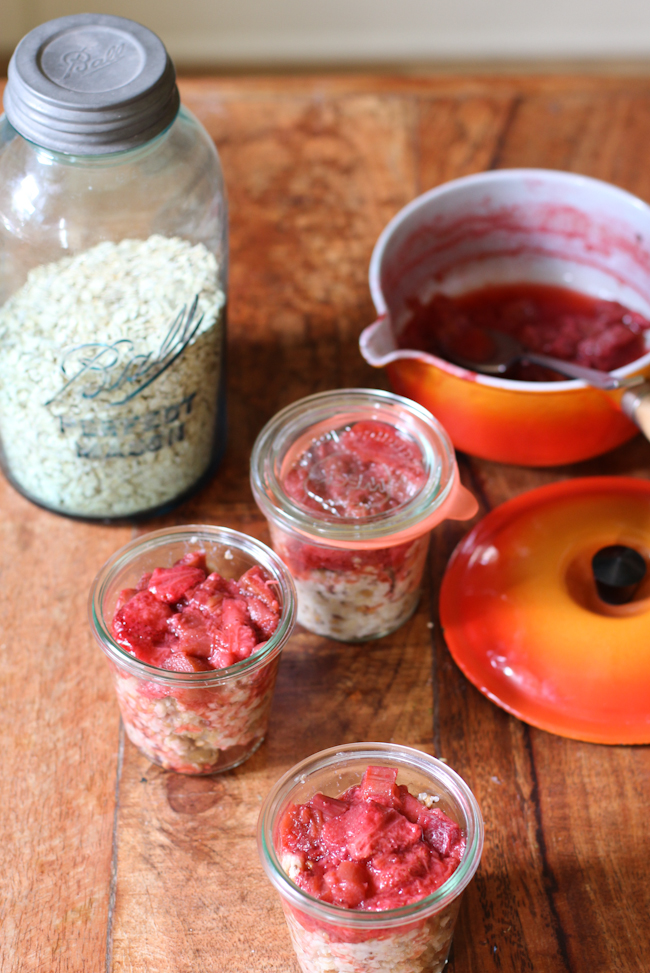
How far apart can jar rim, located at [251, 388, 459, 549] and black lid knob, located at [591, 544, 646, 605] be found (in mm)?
177

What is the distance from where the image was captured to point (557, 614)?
926mm

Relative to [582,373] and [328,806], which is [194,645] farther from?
[582,373]

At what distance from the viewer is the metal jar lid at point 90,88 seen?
2.61 ft

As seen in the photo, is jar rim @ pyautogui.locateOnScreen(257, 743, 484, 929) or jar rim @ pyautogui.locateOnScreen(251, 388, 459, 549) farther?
jar rim @ pyautogui.locateOnScreen(251, 388, 459, 549)

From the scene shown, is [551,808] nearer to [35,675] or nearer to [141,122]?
[35,675]

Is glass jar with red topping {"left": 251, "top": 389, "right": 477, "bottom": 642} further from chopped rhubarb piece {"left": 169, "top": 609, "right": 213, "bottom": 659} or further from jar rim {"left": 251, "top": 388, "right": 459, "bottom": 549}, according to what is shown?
chopped rhubarb piece {"left": 169, "top": 609, "right": 213, "bottom": 659}

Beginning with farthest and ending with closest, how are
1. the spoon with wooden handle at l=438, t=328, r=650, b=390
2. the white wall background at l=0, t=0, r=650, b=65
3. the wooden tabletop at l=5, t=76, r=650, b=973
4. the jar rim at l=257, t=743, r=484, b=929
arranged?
the white wall background at l=0, t=0, r=650, b=65
the spoon with wooden handle at l=438, t=328, r=650, b=390
the wooden tabletop at l=5, t=76, r=650, b=973
the jar rim at l=257, t=743, r=484, b=929

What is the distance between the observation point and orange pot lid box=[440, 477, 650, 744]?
0.87 metres

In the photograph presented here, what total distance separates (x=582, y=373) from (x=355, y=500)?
30cm

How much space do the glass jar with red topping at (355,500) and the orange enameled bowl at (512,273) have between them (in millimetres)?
74

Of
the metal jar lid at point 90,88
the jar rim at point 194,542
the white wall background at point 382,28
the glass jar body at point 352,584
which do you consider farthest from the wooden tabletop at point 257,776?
the white wall background at point 382,28

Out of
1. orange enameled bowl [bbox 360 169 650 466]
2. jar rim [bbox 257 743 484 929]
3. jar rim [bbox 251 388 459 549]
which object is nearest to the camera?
jar rim [bbox 257 743 484 929]

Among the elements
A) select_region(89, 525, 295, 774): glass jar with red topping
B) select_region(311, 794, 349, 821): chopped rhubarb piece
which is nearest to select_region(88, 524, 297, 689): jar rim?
select_region(89, 525, 295, 774): glass jar with red topping

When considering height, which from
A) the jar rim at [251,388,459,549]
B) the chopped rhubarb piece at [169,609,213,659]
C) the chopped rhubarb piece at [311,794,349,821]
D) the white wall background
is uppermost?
the jar rim at [251,388,459,549]
